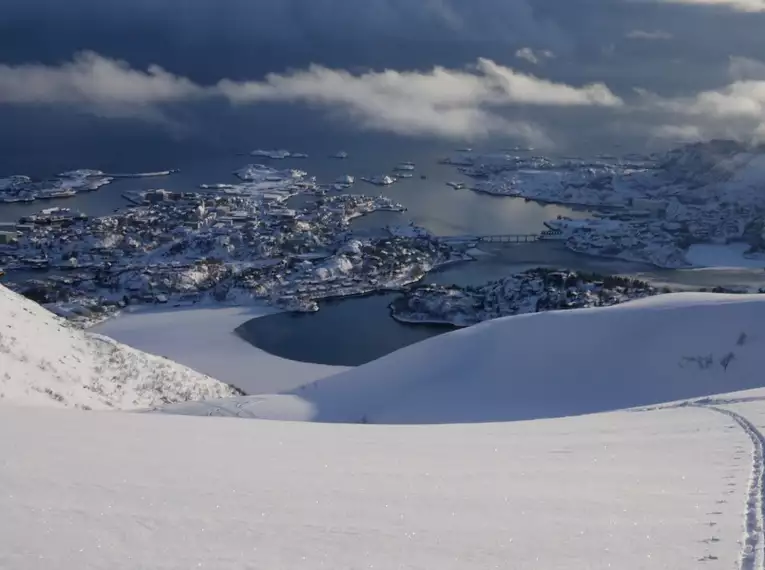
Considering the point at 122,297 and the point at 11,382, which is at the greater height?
the point at 11,382

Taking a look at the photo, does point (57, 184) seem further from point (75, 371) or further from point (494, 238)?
point (75, 371)

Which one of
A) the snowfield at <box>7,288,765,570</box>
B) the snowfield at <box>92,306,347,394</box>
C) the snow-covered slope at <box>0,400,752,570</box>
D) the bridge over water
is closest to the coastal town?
the bridge over water

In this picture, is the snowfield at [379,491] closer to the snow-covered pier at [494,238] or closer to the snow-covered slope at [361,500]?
the snow-covered slope at [361,500]

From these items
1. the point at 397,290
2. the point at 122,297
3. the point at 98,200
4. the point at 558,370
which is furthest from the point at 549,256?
the point at 98,200

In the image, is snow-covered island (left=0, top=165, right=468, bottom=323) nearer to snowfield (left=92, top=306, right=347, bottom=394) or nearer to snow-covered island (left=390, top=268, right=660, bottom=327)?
snowfield (left=92, top=306, right=347, bottom=394)

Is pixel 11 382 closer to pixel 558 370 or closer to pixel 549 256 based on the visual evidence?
pixel 558 370
